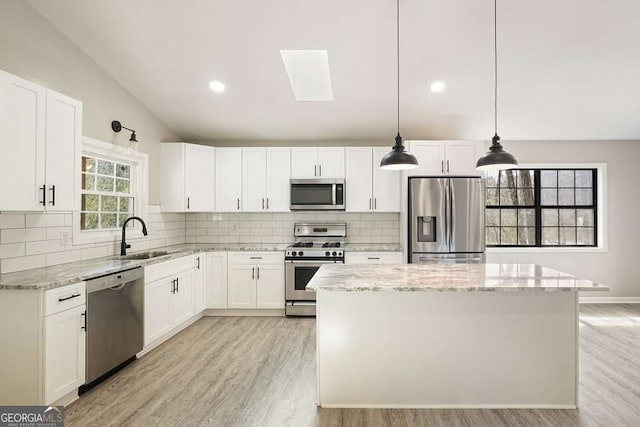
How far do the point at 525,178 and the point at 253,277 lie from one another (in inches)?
166

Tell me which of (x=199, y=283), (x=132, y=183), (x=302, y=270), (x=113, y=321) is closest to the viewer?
(x=113, y=321)

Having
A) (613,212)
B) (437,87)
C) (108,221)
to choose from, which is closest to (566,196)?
(613,212)

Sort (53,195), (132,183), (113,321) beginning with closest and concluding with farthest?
(53,195), (113,321), (132,183)

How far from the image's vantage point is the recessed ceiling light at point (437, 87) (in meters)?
3.83

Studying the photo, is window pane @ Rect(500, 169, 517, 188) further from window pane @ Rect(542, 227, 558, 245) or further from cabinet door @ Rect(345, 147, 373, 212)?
cabinet door @ Rect(345, 147, 373, 212)

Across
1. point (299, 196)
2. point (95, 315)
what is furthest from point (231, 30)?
point (95, 315)

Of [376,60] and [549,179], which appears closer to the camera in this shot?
[376,60]

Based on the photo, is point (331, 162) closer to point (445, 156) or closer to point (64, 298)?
point (445, 156)

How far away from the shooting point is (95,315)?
2652mm

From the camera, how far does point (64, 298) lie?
2375 millimetres

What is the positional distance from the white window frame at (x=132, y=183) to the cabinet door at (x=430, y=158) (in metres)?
3.27

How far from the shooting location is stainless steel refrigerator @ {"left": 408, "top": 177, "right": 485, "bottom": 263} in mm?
4375

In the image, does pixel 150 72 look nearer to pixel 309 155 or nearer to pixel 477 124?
pixel 309 155

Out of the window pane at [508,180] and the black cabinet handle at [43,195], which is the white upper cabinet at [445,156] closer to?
the window pane at [508,180]
